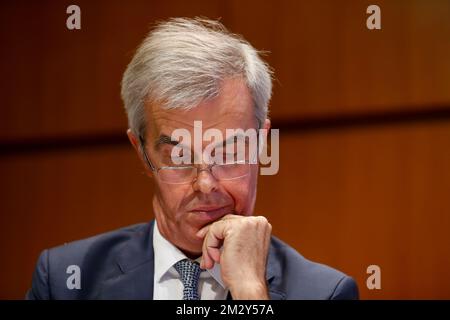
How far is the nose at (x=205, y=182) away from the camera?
1607 millimetres

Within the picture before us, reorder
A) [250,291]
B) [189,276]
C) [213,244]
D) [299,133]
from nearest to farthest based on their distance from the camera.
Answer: [250,291] → [213,244] → [189,276] → [299,133]

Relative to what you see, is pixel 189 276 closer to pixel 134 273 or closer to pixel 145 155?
pixel 134 273

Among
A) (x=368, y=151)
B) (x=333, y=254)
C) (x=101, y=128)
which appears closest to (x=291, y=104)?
(x=368, y=151)

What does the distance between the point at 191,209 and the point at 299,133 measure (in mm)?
421

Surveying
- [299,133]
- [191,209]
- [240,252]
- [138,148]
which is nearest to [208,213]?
[191,209]

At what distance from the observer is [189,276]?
1700 mm

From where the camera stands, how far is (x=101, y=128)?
1.93 metres

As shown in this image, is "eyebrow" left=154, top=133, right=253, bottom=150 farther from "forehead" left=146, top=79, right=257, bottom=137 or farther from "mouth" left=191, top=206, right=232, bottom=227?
"mouth" left=191, top=206, right=232, bottom=227

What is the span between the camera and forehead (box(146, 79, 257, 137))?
1607 mm

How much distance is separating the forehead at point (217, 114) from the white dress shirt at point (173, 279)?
319 mm
